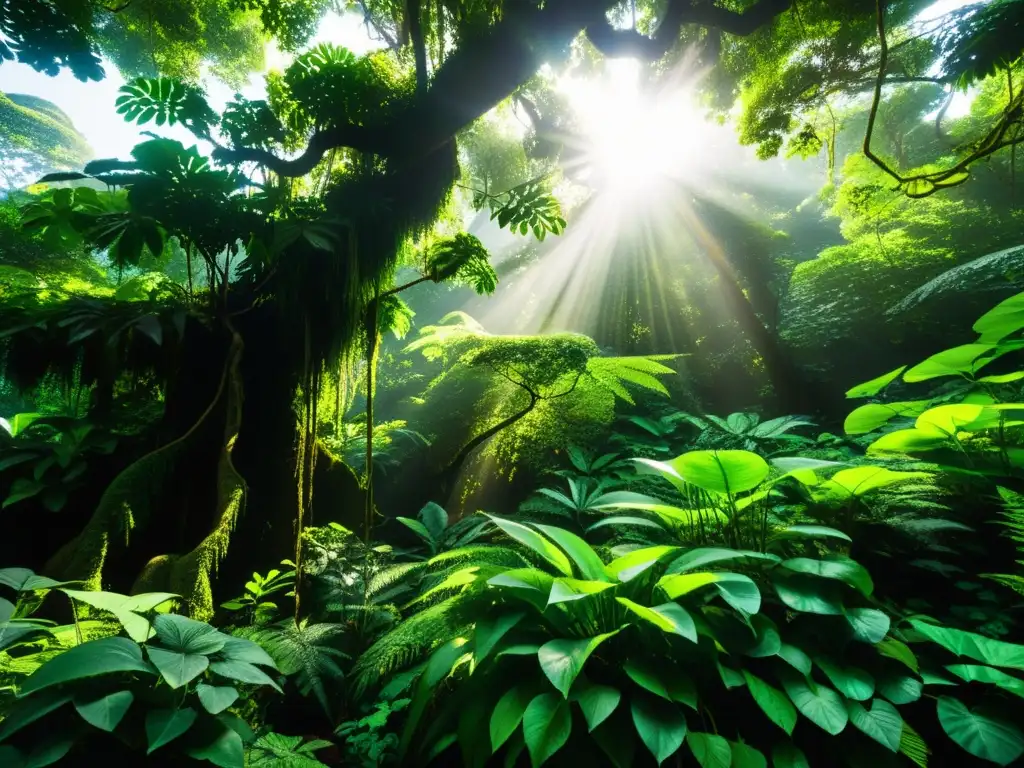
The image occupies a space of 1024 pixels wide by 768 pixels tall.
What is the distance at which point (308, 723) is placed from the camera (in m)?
1.77

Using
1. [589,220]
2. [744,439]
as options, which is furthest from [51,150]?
[744,439]

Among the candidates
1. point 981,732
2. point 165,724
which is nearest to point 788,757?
point 981,732

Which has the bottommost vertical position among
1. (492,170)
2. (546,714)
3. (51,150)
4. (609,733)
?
(609,733)

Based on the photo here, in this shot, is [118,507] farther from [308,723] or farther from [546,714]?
[546,714]

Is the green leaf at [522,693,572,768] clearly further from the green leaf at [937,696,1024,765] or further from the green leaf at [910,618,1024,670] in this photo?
the green leaf at [910,618,1024,670]

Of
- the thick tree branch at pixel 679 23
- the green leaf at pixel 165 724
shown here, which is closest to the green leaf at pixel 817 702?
the green leaf at pixel 165 724

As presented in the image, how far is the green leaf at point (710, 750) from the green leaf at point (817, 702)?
0.26 metres

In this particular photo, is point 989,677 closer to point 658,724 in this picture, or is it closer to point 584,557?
point 658,724

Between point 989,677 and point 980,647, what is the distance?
0.31 feet

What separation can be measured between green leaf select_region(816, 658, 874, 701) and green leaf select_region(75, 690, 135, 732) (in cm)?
175

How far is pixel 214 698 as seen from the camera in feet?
3.26

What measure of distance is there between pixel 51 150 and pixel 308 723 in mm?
30923

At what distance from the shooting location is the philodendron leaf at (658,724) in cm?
93

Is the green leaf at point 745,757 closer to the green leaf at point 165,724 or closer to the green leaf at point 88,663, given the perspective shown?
the green leaf at point 165,724
